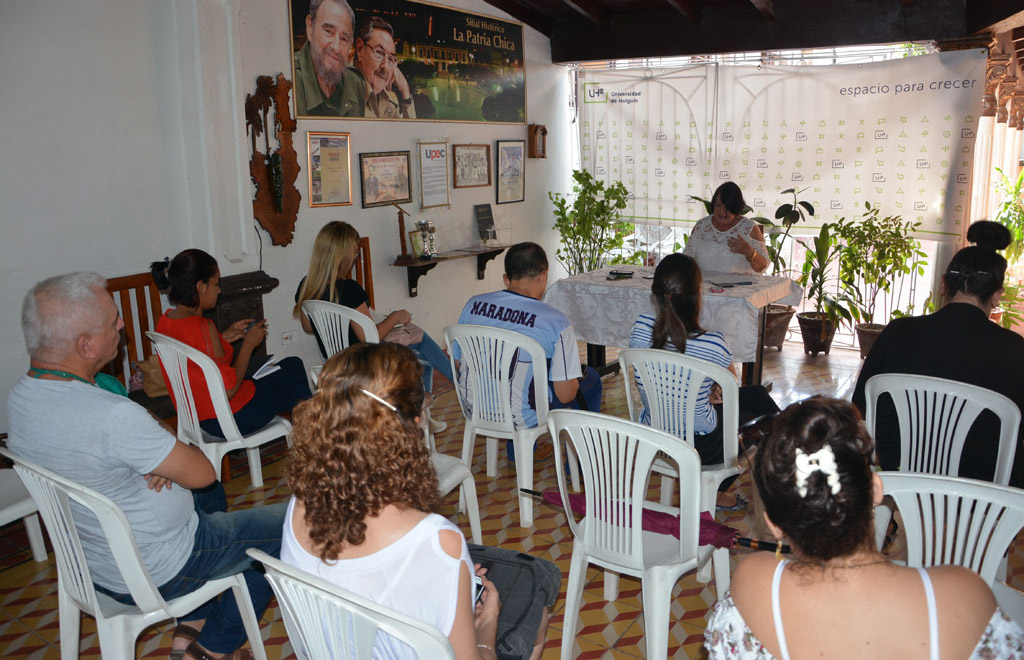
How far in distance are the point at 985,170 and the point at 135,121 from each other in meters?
6.57

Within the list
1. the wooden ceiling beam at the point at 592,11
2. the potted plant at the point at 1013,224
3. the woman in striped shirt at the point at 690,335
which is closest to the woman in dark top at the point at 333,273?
the woman in striped shirt at the point at 690,335

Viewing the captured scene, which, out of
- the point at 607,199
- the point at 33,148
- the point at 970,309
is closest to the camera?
the point at 970,309

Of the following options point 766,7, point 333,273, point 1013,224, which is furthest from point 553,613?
point 1013,224

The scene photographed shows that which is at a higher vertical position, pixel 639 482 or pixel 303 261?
pixel 303 261

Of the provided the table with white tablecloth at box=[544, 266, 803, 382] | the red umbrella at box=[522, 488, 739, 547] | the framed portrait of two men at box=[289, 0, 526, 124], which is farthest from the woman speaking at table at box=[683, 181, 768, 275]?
A: the red umbrella at box=[522, 488, 739, 547]

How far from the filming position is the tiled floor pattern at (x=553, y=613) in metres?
2.73

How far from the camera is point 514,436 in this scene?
350 cm

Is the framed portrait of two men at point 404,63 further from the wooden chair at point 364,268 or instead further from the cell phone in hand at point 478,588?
the cell phone in hand at point 478,588

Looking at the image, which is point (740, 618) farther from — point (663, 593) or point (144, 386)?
point (144, 386)

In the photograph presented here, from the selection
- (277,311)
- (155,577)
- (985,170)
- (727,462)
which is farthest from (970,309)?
(985,170)

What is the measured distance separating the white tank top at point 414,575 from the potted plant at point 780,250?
5.56 meters

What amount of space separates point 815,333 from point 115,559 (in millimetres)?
5778

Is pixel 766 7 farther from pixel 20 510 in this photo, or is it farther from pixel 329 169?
pixel 20 510

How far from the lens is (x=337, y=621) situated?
1.51 m
